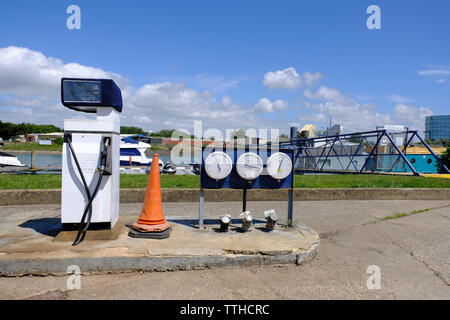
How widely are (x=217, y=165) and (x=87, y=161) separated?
1.78 meters

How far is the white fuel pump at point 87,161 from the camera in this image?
4.03 metres

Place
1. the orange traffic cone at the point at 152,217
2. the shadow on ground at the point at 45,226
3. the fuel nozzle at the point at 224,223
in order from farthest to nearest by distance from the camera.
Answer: the fuel nozzle at the point at 224,223, the shadow on ground at the point at 45,226, the orange traffic cone at the point at 152,217

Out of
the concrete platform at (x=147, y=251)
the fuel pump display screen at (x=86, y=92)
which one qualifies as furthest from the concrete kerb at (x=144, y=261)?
the fuel pump display screen at (x=86, y=92)

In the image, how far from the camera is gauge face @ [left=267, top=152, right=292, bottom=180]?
495 cm

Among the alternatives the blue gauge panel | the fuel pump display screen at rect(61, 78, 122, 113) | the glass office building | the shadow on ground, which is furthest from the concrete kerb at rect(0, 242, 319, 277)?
the glass office building

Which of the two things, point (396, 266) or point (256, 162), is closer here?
point (396, 266)

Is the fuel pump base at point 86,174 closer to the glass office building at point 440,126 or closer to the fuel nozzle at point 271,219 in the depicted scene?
the fuel nozzle at point 271,219

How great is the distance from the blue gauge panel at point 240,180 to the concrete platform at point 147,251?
71 centimetres

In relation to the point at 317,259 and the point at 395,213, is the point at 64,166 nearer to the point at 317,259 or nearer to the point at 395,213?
the point at 317,259

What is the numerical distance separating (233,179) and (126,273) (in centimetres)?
211

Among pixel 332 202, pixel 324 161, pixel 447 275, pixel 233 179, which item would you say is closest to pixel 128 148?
pixel 324 161

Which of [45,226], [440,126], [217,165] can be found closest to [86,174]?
[45,226]

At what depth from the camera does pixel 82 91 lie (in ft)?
13.6

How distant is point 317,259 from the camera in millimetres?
4090
